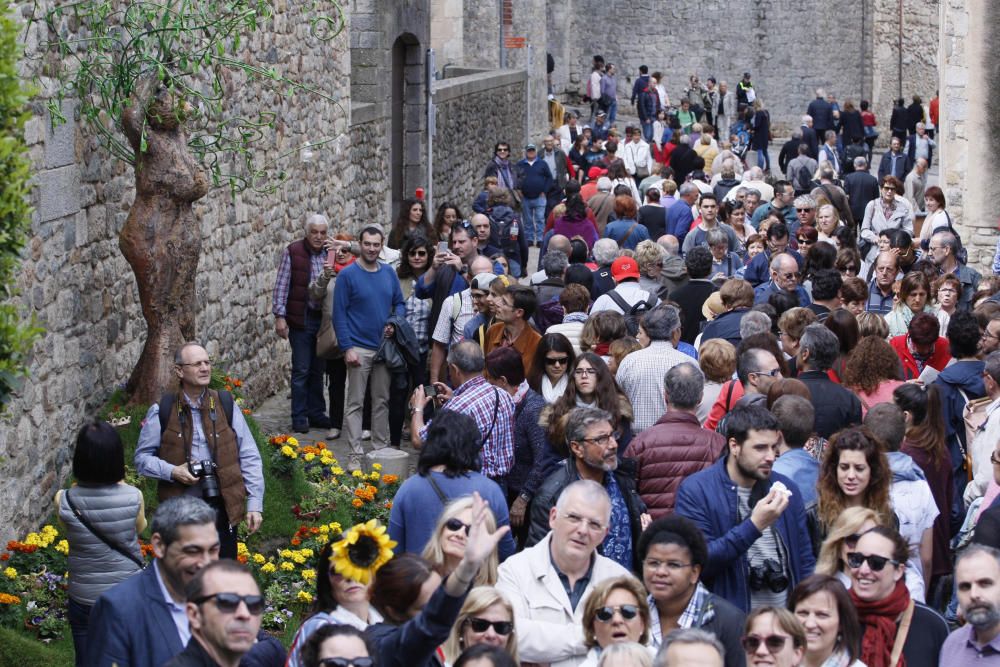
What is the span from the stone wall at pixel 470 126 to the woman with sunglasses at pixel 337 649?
658 inches

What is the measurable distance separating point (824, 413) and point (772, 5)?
106ft

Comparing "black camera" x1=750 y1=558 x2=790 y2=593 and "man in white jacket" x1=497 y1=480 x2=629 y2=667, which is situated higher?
"man in white jacket" x1=497 y1=480 x2=629 y2=667

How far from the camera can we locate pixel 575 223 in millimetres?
15281

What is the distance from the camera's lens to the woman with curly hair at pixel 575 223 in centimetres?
1522

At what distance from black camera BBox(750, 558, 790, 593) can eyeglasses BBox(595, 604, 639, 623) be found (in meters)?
1.26

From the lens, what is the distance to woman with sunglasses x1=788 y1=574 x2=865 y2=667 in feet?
17.2

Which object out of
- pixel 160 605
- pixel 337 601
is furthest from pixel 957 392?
pixel 160 605

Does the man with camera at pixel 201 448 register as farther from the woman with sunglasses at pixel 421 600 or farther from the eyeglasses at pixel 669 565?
the eyeglasses at pixel 669 565

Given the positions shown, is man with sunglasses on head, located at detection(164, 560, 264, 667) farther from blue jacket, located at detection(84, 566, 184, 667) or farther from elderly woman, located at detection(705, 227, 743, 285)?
elderly woman, located at detection(705, 227, 743, 285)

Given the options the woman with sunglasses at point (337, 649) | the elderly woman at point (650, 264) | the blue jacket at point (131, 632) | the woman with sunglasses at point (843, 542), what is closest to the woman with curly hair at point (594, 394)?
the woman with sunglasses at point (843, 542)

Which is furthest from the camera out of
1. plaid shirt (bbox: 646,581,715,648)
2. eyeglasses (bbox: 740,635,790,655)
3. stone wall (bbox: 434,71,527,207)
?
stone wall (bbox: 434,71,527,207)

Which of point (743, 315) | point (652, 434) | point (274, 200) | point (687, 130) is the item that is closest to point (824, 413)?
point (652, 434)

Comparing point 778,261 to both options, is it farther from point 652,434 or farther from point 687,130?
point 687,130

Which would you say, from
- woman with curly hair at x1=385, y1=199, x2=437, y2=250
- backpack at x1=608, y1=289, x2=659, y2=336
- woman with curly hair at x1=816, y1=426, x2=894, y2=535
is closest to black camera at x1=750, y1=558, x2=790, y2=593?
woman with curly hair at x1=816, y1=426, x2=894, y2=535
